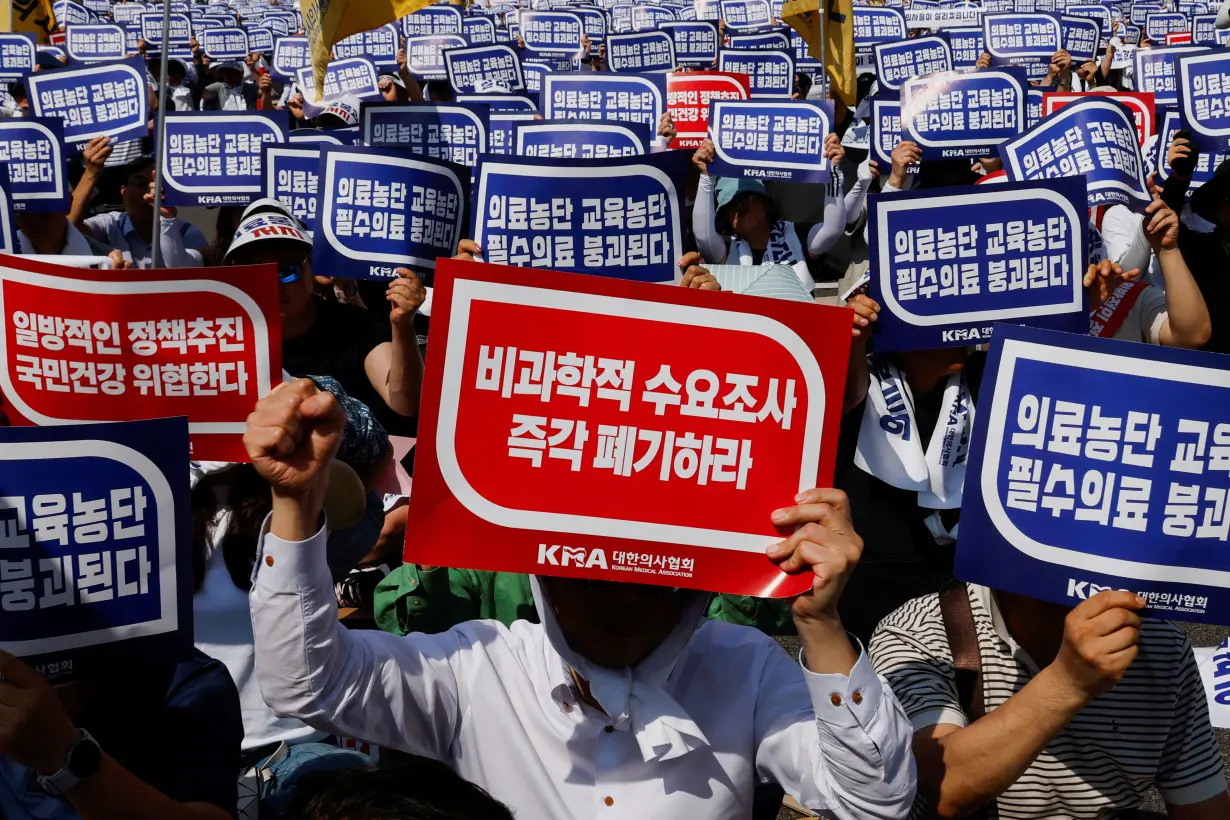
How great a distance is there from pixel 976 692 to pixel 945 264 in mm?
1994

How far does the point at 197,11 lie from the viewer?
2416 cm

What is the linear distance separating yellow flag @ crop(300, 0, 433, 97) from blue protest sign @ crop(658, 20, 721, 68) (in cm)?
937

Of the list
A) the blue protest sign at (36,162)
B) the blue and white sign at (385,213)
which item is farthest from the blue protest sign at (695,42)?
the blue and white sign at (385,213)

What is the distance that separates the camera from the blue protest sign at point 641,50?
13789mm

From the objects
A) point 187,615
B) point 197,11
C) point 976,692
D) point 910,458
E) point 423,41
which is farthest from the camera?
point 197,11

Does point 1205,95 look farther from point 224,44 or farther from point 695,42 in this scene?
point 224,44

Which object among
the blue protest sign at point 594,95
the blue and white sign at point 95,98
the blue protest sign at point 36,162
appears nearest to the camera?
the blue protest sign at point 36,162

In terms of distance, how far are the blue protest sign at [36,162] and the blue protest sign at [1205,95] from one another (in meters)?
5.89

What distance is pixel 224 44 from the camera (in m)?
18.2

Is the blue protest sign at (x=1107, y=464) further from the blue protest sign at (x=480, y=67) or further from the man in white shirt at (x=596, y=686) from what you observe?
the blue protest sign at (x=480, y=67)

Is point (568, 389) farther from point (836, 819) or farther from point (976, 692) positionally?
point (976, 692)

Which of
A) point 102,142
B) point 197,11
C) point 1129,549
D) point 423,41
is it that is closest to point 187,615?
point 1129,549

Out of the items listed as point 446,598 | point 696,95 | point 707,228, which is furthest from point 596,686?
point 696,95

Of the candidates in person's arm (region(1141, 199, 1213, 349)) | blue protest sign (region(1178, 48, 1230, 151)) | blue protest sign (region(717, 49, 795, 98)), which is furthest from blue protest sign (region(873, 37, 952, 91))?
person's arm (region(1141, 199, 1213, 349))
